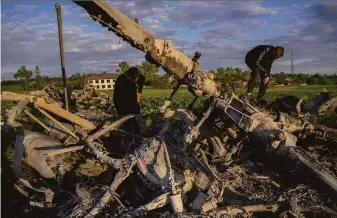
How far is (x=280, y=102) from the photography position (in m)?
6.81

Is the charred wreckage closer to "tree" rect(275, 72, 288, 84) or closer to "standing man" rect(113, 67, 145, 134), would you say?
"standing man" rect(113, 67, 145, 134)

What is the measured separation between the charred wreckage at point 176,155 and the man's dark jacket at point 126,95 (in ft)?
4.54

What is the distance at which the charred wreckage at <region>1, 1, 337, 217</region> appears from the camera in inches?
193

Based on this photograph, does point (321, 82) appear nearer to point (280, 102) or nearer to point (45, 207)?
point (280, 102)

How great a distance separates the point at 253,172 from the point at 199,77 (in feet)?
5.74

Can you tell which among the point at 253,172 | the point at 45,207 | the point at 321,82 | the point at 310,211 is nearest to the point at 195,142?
the point at 253,172

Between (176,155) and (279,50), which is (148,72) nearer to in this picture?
(279,50)

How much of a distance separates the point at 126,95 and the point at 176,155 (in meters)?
2.63

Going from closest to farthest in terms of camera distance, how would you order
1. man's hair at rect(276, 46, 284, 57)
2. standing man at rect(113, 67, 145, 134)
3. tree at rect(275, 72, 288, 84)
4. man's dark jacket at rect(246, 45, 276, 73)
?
standing man at rect(113, 67, 145, 134), man's hair at rect(276, 46, 284, 57), man's dark jacket at rect(246, 45, 276, 73), tree at rect(275, 72, 288, 84)

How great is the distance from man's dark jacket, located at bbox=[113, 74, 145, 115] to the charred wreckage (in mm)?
1385

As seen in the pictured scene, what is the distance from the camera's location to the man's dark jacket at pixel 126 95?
756cm

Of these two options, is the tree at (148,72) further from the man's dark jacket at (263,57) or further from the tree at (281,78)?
the man's dark jacket at (263,57)

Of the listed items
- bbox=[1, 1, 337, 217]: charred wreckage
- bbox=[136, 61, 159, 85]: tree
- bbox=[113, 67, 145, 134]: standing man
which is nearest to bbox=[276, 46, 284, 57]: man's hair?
bbox=[1, 1, 337, 217]: charred wreckage

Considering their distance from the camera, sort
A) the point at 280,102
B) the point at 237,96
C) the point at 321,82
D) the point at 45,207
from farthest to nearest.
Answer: the point at 321,82, the point at 280,102, the point at 237,96, the point at 45,207
